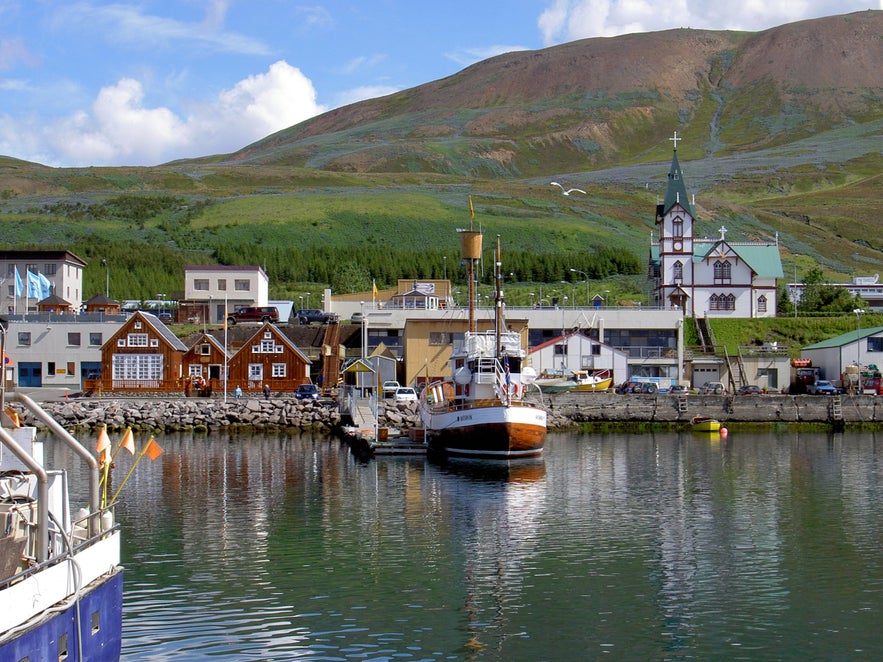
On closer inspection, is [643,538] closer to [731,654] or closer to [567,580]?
[567,580]

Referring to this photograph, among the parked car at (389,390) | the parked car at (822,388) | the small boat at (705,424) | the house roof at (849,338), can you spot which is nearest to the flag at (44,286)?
the parked car at (389,390)

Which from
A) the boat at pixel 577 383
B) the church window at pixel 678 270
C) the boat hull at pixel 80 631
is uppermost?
the church window at pixel 678 270

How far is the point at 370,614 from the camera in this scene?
81.4 ft

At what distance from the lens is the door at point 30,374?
90.8 metres

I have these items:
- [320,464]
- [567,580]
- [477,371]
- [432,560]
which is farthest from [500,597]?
[477,371]

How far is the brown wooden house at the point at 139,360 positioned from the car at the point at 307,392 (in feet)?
32.2

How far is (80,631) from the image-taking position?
55.1ft

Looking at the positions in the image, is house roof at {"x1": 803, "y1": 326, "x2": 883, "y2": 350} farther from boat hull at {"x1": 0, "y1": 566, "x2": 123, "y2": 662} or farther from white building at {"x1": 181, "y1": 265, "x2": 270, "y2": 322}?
boat hull at {"x1": 0, "y1": 566, "x2": 123, "y2": 662}

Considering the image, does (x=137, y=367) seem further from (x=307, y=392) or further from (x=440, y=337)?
(x=440, y=337)

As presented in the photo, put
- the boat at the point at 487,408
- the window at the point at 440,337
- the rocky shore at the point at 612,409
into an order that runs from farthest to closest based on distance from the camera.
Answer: the window at the point at 440,337
the rocky shore at the point at 612,409
the boat at the point at 487,408

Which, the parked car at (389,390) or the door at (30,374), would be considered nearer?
the parked car at (389,390)

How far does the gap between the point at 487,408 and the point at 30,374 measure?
50.9m

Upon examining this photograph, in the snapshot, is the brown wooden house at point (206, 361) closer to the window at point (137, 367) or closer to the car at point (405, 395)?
the window at point (137, 367)

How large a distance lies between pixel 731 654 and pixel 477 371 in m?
37.4
